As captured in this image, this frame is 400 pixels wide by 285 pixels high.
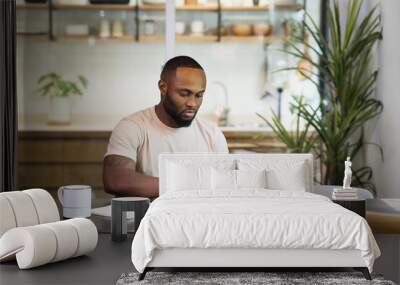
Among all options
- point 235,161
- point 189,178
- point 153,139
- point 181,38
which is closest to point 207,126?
point 153,139

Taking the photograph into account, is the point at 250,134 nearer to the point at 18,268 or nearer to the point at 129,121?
the point at 129,121

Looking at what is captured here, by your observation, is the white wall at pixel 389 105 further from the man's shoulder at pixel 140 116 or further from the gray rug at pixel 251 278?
the gray rug at pixel 251 278

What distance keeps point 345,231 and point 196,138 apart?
319 centimetres

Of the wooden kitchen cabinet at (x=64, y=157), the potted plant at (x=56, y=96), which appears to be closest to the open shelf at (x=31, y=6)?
the potted plant at (x=56, y=96)

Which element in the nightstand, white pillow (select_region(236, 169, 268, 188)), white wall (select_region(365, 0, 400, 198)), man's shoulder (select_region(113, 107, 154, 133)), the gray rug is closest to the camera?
the gray rug

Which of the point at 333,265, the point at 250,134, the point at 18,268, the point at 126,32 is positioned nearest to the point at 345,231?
the point at 333,265

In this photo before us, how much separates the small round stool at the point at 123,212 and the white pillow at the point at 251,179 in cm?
76

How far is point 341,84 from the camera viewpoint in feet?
25.4

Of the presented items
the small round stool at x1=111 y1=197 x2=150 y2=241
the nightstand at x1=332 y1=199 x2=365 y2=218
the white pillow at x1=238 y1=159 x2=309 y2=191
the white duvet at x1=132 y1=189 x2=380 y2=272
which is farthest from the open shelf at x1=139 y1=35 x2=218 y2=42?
the white duvet at x1=132 y1=189 x2=380 y2=272

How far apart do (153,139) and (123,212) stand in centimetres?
180

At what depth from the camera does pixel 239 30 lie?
7867 millimetres

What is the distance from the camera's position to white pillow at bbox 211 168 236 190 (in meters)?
6.16

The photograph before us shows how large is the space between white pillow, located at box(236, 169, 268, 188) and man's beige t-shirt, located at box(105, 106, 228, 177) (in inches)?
64.6

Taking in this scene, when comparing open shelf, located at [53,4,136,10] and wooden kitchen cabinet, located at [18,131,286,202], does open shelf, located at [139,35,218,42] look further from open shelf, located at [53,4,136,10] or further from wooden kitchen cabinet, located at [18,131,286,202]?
wooden kitchen cabinet, located at [18,131,286,202]
